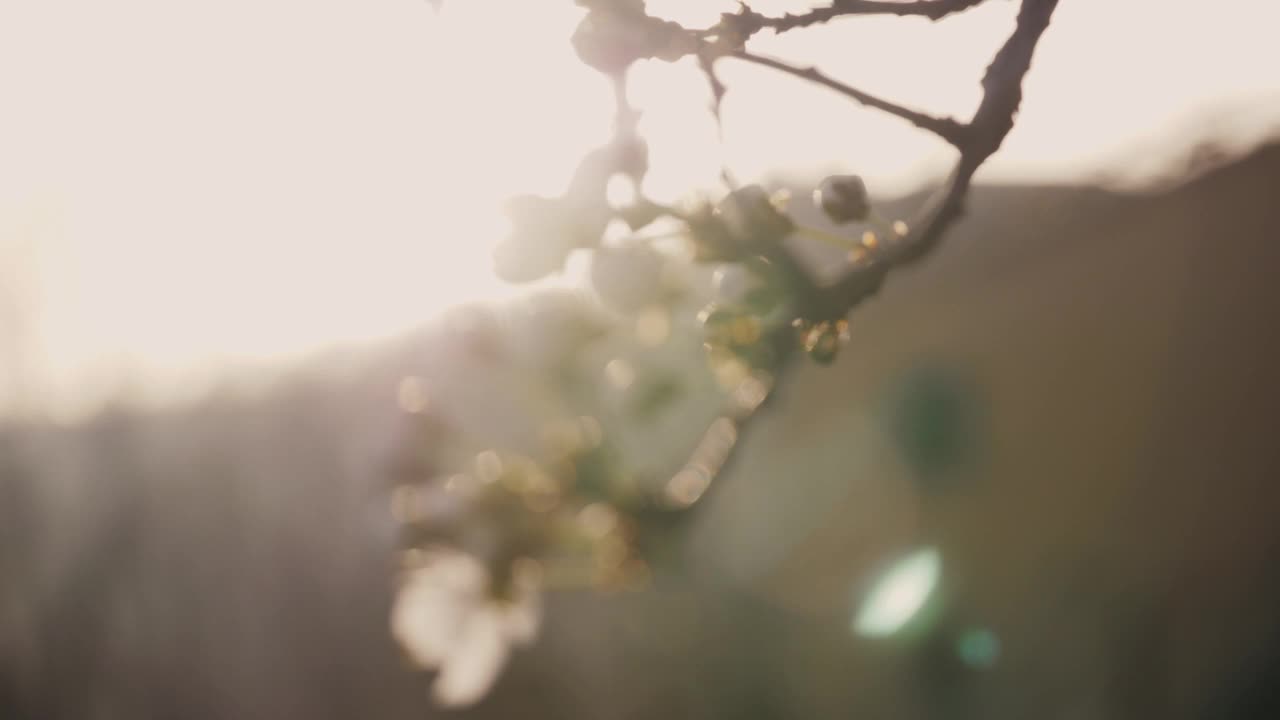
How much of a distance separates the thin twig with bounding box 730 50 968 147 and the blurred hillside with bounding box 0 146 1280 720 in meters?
2.57

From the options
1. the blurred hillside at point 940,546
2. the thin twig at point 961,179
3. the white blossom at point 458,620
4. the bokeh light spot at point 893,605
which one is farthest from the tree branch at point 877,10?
the blurred hillside at point 940,546

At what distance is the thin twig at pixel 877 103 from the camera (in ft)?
A: 2.44

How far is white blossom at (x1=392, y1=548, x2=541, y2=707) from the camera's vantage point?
4.15 feet

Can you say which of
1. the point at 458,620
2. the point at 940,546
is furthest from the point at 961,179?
the point at 940,546

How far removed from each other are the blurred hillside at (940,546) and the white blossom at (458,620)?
6.50 ft

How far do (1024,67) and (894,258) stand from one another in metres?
0.18

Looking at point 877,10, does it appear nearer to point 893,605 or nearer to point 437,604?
point 437,604

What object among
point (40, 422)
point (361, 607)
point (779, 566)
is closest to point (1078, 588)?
point (779, 566)

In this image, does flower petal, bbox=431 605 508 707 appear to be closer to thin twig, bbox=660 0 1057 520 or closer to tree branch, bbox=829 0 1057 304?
thin twig, bbox=660 0 1057 520

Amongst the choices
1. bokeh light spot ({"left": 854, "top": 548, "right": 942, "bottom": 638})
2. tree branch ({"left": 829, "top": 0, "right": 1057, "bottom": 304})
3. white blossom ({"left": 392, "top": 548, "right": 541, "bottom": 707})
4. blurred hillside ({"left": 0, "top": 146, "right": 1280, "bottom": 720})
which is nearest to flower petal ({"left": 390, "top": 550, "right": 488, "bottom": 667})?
white blossom ({"left": 392, "top": 548, "right": 541, "bottom": 707})

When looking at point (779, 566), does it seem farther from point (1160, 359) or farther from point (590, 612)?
point (1160, 359)

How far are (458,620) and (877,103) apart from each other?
86 cm

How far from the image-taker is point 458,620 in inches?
50.5

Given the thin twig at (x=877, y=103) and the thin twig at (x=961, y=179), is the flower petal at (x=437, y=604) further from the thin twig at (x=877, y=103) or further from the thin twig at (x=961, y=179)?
the thin twig at (x=877, y=103)
